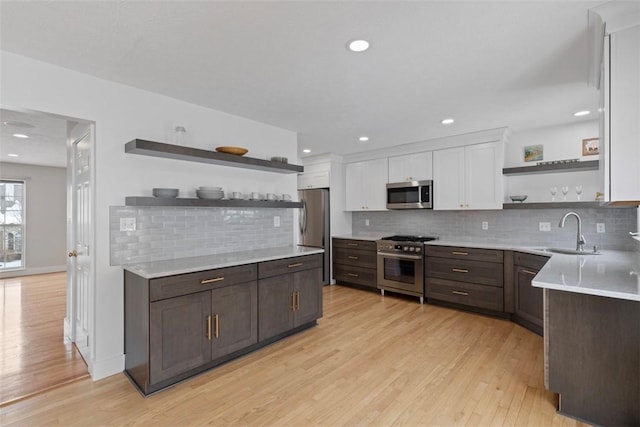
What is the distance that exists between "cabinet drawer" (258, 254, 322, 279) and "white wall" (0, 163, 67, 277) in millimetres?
6488

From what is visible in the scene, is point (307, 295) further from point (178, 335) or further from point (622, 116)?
point (622, 116)

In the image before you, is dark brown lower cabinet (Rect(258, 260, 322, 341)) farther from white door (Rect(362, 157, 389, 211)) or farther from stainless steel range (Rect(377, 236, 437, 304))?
white door (Rect(362, 157, 389, 211))

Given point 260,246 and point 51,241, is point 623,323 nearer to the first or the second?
point 260,246

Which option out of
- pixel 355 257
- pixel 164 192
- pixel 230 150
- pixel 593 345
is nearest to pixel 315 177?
pixel 355 257

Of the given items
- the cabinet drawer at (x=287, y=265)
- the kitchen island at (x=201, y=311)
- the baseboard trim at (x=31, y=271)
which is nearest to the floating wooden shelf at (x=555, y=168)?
the cabinet drawer at (x=287, y=265)

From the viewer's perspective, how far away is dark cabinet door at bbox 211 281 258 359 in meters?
2.53

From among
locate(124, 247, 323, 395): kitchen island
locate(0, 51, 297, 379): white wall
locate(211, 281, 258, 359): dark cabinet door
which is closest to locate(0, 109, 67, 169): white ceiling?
locate(0, 51, 297, 379): white wall

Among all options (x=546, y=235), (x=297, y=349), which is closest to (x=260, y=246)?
(x=297, y=349)

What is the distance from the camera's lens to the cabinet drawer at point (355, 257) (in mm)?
4918

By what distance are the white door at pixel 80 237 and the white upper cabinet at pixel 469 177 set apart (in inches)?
161

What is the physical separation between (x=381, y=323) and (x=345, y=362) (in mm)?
1034

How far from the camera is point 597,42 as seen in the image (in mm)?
1900

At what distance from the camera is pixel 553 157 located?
12.8 feet

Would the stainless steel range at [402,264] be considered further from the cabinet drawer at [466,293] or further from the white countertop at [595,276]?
the white countertop at [595,276]
